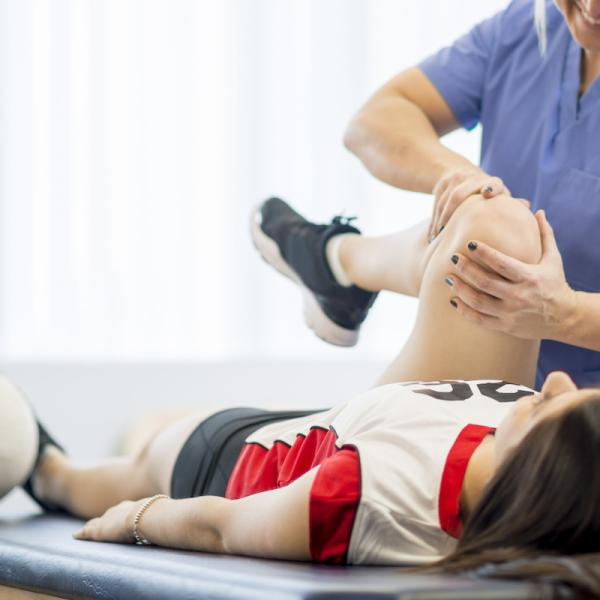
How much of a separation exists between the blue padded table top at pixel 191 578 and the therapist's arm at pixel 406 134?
790 mm

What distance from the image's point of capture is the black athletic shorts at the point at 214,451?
1578 mm

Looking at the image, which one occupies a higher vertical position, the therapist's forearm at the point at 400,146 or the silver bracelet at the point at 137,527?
the therapist's forearm at the point at 400,146

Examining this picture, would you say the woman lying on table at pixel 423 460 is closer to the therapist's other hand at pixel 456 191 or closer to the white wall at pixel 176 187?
the therapist's other hand at pixel 456 191

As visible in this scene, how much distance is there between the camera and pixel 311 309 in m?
2.06

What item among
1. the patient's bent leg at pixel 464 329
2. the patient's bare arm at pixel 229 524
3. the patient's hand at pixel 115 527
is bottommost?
the patient's hand at pixel 115 527

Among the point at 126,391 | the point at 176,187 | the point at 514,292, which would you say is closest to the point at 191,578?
the point at 514,292

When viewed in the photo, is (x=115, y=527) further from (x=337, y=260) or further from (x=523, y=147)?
(x=523, y=147)

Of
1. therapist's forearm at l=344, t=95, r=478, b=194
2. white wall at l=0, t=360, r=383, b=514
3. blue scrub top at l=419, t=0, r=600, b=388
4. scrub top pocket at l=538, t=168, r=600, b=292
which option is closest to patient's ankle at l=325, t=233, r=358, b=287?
therapist's forearm at l=344, t=95, r=478, b=194

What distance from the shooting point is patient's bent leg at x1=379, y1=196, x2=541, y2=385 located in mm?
1418

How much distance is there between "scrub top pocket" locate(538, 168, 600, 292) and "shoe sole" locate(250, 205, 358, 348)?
48 centimetres

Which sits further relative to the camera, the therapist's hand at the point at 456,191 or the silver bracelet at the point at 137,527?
the therapist's hand at the point at 456,191

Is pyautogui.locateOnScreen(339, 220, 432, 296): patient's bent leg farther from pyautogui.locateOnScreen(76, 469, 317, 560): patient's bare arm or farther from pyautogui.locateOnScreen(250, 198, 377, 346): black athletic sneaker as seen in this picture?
pyautogui.locateOnScreen(76, 469, 317, 560): patient's bare arm

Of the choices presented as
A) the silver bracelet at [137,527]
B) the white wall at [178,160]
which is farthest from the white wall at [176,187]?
the silver bracelet at [137,527]

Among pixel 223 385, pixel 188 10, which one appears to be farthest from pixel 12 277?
pixel 188 10
